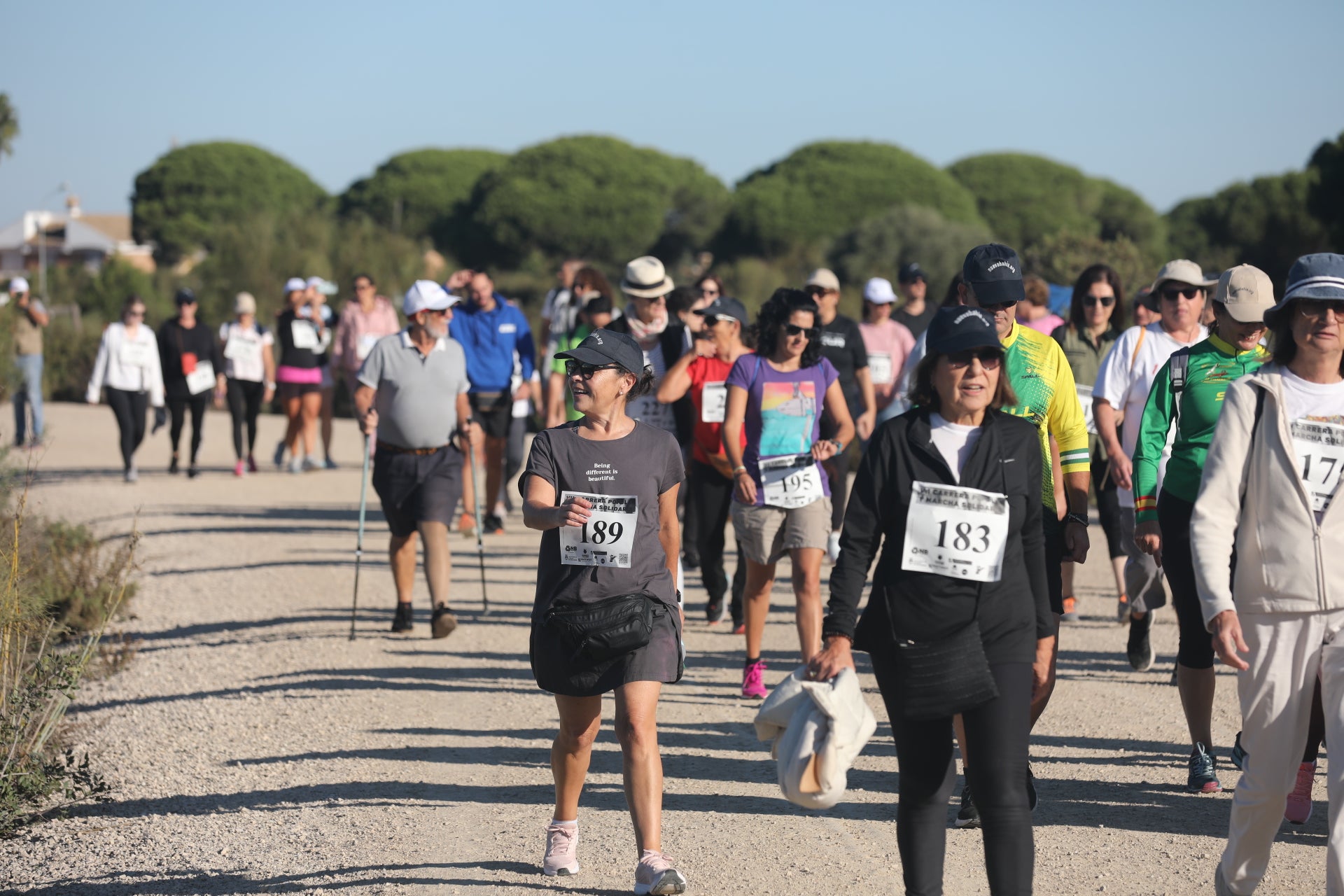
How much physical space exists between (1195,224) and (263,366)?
215 ft

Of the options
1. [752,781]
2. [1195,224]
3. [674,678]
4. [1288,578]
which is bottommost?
[752,781]

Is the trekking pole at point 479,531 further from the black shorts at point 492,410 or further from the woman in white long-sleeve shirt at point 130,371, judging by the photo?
the woman in white long-sleeve shirt at point 130,371

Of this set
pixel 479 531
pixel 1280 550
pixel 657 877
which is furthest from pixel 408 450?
pixel 1280 550

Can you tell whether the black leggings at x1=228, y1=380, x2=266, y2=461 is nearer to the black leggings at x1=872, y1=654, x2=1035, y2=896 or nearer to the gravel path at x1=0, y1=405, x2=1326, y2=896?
the gravel path at x1=0, y1=405, x2=1326, y2=896

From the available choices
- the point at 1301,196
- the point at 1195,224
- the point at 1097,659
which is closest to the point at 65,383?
the point at 1097,659

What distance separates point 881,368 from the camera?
40.3 ft

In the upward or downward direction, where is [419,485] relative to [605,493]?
downward

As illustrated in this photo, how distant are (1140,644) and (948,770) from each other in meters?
4.48

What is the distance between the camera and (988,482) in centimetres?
429

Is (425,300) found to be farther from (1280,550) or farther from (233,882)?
(1280,550)

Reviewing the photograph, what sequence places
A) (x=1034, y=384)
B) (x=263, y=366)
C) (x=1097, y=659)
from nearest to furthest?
(x=1034, y=384) → (x=1097, y=659) → (x=263, y=366)

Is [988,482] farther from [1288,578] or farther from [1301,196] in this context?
[1301,196]

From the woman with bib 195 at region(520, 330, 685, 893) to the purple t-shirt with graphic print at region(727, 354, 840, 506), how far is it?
2297mm

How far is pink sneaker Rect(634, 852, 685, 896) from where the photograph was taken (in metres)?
5.01
